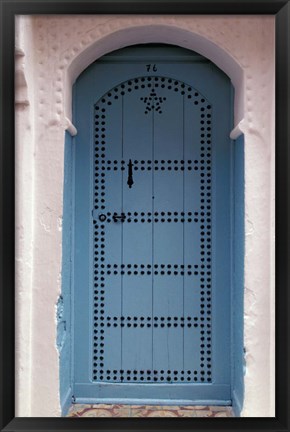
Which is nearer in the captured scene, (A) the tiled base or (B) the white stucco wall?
(B) the white stucco wall

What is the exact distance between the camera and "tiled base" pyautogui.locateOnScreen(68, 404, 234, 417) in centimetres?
296

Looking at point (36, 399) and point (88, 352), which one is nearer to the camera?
point (36, 399)

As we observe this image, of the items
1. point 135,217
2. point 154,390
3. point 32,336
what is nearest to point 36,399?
point 32,336

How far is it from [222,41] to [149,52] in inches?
22.2

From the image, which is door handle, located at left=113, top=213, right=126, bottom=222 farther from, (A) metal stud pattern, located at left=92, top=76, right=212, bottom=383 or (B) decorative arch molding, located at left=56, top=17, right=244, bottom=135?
(B) decorative arch molding, located at left=56, top=17, right=244, bottom=135

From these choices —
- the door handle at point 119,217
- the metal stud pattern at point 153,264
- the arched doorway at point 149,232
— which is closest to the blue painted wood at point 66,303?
the arched doorway at point 149,232

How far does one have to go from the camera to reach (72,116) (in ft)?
10.2

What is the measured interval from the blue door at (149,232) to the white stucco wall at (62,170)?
311mm

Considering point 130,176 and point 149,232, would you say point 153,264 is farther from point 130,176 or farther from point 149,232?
point 130,176

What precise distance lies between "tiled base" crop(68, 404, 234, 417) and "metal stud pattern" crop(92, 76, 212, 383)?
0.58 ft

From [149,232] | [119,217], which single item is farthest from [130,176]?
[149,232]

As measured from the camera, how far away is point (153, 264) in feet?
10.3

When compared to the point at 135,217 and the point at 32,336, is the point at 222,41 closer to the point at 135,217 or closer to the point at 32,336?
the point at 135,217

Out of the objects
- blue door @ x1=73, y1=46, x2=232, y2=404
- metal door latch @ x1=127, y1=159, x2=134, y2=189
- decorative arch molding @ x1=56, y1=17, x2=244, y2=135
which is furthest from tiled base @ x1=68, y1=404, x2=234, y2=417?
decorative arch molding @ x1=56, y1=17, x2=244, y2=135
